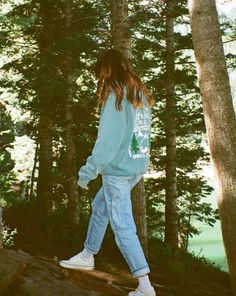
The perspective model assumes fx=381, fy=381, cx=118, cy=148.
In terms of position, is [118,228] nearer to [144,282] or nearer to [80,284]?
[144,282]

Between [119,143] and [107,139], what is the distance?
0.43 ft

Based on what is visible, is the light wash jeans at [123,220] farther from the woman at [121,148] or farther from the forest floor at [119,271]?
the forest floor at [119,271]

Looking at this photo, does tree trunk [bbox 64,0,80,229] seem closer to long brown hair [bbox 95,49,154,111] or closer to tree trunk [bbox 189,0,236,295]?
tree trunk [bbox 189,0,236,295]

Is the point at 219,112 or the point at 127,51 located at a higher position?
the point at 127,51

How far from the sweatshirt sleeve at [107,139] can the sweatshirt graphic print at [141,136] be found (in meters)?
0.23

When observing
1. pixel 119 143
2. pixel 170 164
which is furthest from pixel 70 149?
pixel 119 143

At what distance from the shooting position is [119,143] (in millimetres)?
3895

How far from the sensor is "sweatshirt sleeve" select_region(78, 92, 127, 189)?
3.88 metres

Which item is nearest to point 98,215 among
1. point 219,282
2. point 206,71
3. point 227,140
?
point 227,140

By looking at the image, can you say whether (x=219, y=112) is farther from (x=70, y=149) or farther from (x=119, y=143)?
(x=70, y=149)

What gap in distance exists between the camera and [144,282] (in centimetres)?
404

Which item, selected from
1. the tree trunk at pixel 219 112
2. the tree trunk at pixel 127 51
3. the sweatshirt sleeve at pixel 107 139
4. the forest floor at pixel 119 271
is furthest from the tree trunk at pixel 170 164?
the sweatshirt sleeve at pixel 107 139

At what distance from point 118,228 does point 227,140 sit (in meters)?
2.04

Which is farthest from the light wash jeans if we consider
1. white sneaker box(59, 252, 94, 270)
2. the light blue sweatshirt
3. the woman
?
white sneaker box(59, 252, 94, 270)
